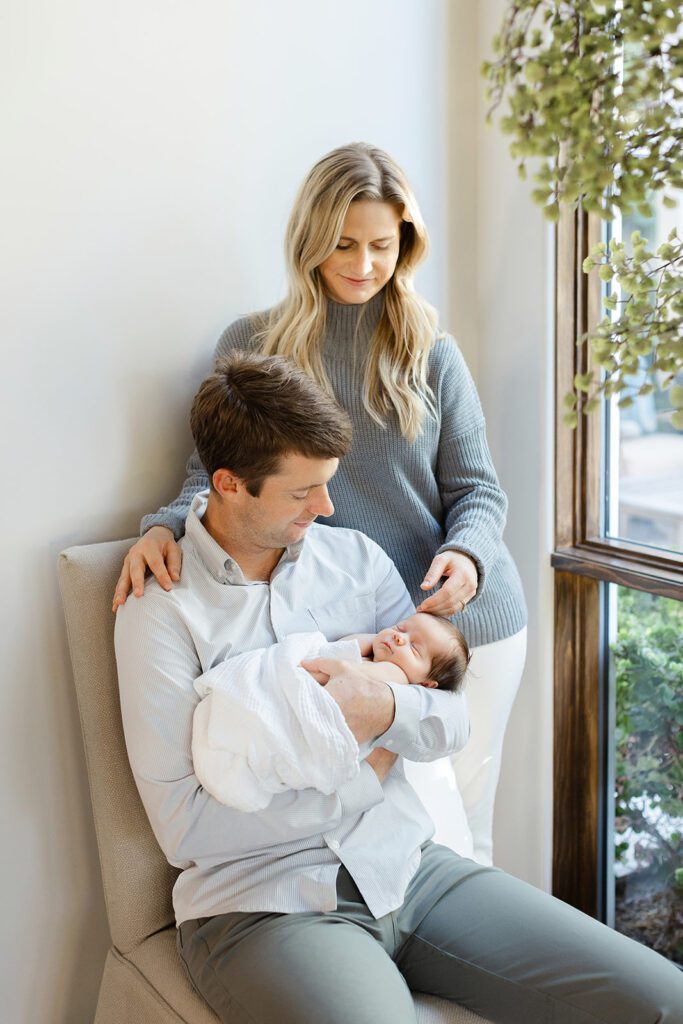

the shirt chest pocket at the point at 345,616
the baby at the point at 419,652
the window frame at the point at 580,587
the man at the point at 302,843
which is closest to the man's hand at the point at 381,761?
the man at the point at 302,843

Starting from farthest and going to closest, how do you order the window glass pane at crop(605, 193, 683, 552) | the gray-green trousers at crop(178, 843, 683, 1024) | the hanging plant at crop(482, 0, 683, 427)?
the window glass pane at crop(605, 193, 683, 552) < the gray-green trousers at crop(178, 843, 683, 1024) < the hanging plant at crop(482, 0, 683, 427)

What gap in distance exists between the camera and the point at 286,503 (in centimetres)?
158

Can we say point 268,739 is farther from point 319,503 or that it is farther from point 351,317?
point 351,317

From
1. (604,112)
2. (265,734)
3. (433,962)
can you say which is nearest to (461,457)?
(265,734)

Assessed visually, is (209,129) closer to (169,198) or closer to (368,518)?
(169,198)

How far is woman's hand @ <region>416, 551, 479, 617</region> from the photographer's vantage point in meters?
1.74

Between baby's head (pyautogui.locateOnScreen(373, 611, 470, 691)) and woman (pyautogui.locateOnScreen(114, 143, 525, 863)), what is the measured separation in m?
0.08

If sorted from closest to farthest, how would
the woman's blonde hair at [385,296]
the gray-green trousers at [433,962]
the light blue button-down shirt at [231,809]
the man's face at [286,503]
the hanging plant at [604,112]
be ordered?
the hanging plant at [604,112] → the gray-green trousers at [433,962] → the light blue button-down shirt at [231,809] → the man's face at [286,503] → the woman's blonde hair at [385,296]

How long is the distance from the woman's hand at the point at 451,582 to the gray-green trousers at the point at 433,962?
0.45 m

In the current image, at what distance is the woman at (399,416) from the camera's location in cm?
181

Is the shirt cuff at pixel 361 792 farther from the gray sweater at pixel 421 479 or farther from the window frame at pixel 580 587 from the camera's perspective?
the window frame at pixel 580 587

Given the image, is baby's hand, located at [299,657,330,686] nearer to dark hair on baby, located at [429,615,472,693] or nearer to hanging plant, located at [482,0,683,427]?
dark hair on baby, located at [429,615,472,693]

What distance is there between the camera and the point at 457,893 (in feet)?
5.09

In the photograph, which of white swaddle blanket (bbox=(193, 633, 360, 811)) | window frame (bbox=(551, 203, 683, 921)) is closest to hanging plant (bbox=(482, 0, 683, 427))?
white swaddle blanket (bbox=(193, 633, 360, 811))
